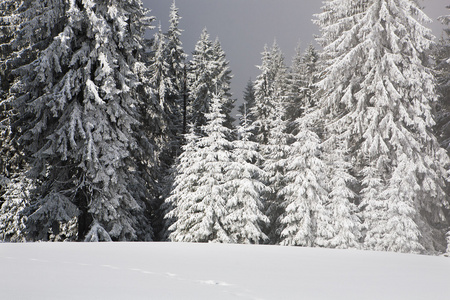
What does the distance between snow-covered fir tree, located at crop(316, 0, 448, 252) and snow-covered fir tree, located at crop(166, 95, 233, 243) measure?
588 centimetres

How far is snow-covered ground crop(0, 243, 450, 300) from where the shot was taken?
3.84 meters

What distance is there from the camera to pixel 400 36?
57.4ft

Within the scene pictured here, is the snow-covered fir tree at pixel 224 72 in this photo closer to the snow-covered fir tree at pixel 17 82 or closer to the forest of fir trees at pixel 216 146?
the forest of fir trees at pixel 216 146

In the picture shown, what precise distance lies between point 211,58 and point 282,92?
→ 323 inches

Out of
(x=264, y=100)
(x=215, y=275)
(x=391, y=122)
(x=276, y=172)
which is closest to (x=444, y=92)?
(x=391, y=122)

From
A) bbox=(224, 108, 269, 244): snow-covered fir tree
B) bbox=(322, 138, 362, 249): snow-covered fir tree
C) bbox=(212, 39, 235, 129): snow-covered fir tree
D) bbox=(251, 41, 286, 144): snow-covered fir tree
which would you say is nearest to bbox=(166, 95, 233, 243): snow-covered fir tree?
bbox=(224, 108, 269, 244): snow-covered fir tree

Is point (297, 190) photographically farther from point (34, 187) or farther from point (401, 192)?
point (34, 187)

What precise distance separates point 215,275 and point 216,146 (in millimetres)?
14652

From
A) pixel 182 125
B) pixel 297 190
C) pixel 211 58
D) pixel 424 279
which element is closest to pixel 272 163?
pixel 297 190

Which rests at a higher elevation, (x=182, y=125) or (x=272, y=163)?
(x=182, y=125)

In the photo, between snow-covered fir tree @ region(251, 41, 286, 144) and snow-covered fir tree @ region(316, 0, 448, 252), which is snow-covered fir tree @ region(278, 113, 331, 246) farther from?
snow-covered fir tree @ region(251, 41, 286, 144)

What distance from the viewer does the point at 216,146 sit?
63.3ft

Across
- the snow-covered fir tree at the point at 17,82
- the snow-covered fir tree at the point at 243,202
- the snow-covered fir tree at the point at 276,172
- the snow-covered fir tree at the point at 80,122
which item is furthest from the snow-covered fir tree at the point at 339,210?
the snow-covered fir tree at the point at 17,82

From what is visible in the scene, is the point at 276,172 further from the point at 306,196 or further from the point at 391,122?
the point at 391,122
